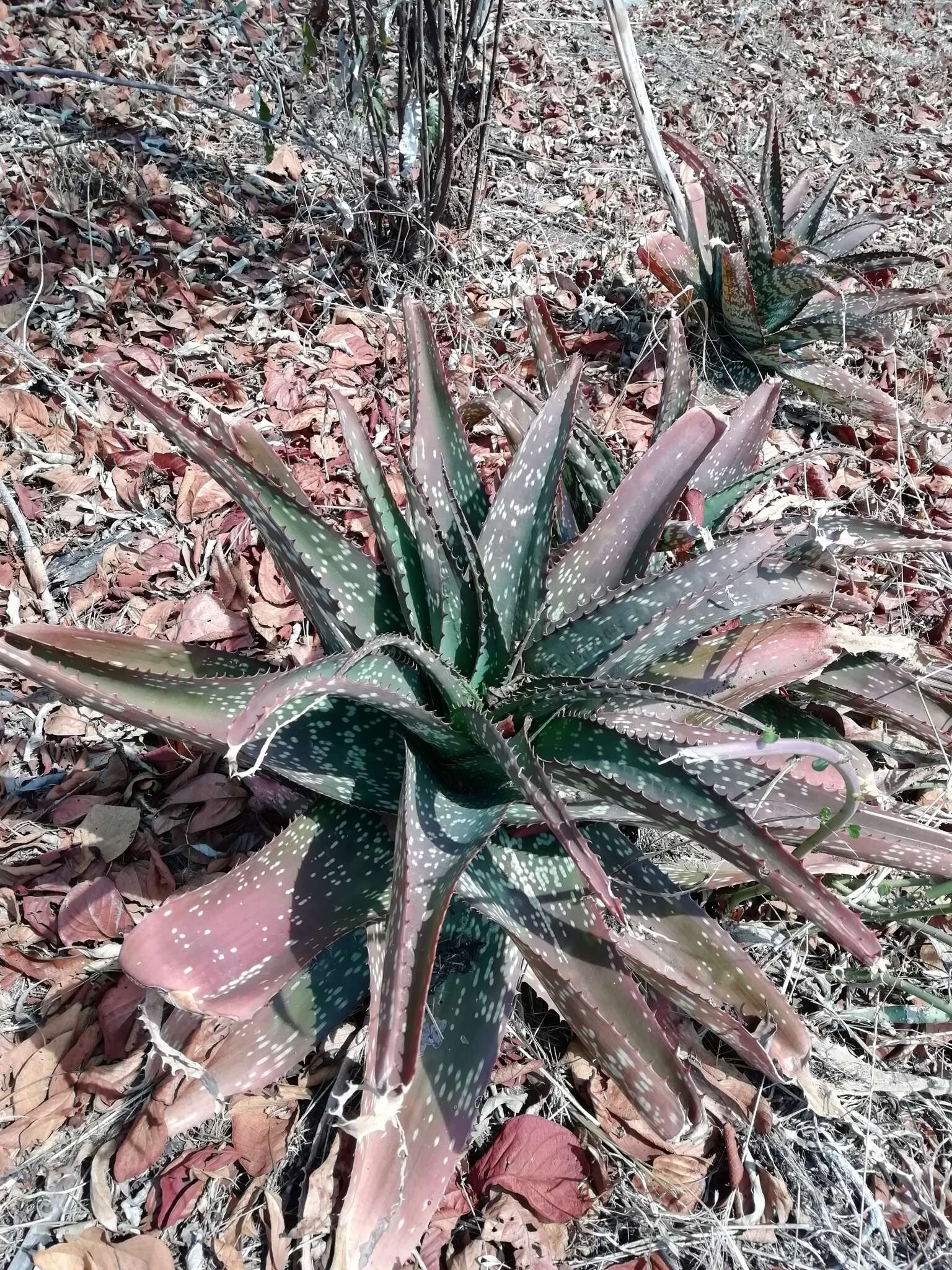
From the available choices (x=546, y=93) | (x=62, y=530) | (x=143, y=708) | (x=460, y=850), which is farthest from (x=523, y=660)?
(x=546, y=93)

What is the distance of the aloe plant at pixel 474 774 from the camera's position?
3.45 ft

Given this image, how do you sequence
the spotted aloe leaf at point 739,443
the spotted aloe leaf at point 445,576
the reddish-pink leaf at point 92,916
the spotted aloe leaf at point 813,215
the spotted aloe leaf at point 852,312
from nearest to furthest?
the spotted aloe leaf at point 445,576 < the reddish-pink leaf at point 92,916 < the spotted aloe leaf at point 739,443 < the spotted aloe leaf at point 852,312 < the spotted aloe leaf at point 813,215

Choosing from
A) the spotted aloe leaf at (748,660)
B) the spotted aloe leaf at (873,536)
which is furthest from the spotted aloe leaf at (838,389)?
the spotted aloe leaf at (748,660)

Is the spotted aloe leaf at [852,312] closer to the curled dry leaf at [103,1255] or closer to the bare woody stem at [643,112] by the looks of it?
the bare woody stem at [643,112]

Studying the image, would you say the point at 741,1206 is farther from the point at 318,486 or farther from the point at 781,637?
the point at 318,486

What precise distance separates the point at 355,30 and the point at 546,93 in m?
1.82

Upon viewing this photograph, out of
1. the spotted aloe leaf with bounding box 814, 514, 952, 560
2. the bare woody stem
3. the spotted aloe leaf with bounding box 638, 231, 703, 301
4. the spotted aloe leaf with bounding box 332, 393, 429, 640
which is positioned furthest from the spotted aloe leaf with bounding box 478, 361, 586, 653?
the bare woody stem

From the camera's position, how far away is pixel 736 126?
397 centimetres

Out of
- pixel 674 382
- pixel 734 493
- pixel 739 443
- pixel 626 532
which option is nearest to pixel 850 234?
pixel 674 382

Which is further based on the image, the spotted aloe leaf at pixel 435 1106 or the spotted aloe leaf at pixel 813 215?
the spotted aloe leaf at pixel 813 215

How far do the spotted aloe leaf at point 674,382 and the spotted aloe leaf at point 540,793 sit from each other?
115cm

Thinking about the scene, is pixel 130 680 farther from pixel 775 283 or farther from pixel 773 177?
pixel 773 177

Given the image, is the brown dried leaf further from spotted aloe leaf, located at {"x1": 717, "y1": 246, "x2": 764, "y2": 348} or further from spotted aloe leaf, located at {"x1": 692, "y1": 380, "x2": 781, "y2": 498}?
spotted aloe leaf, located at {"x1": 717, "y1": 246, "x2": 764, "y2": 348}

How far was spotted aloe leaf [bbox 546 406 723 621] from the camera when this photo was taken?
1.45m
